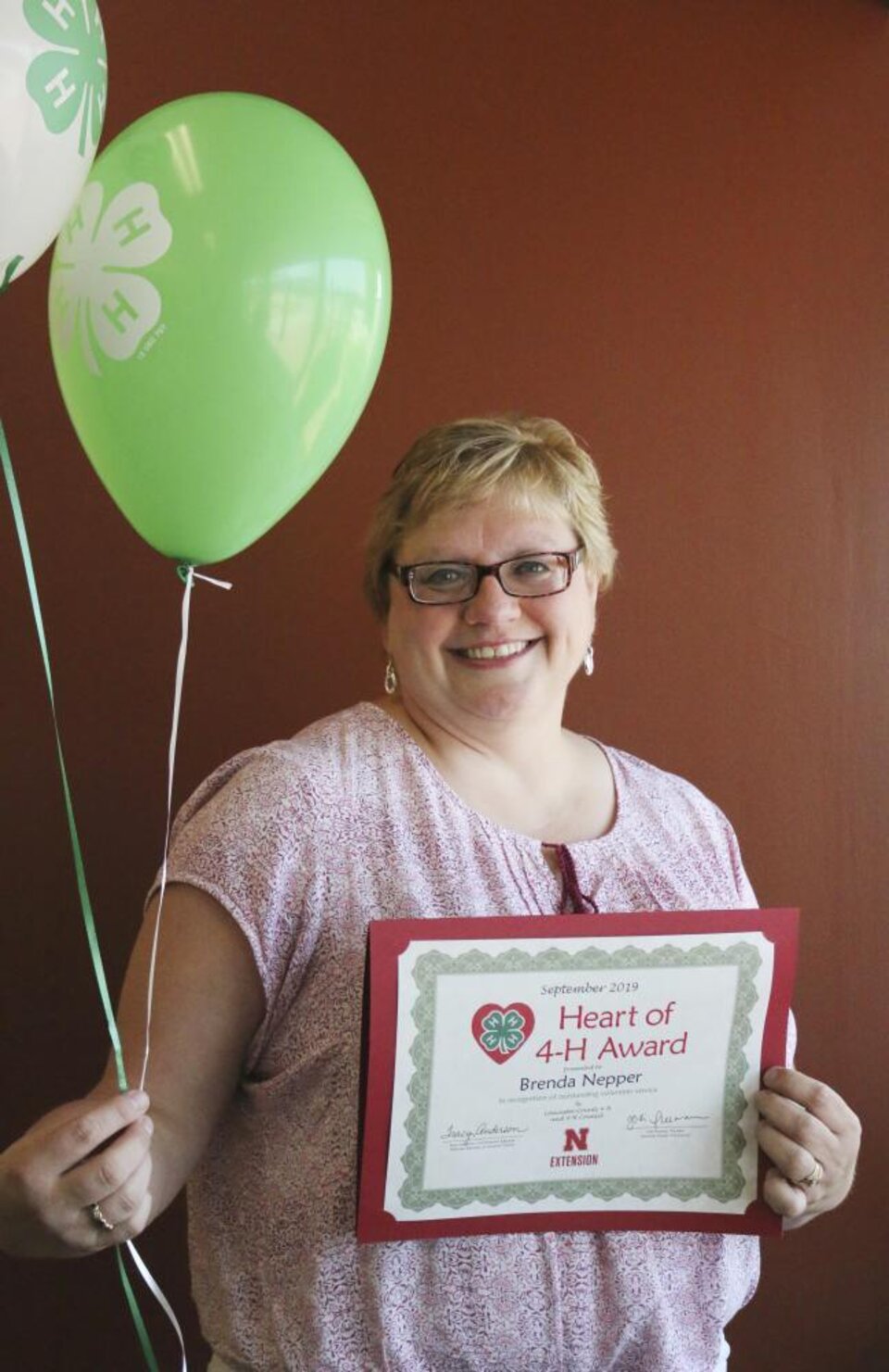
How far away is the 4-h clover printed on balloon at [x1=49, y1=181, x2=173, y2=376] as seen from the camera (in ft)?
3.74

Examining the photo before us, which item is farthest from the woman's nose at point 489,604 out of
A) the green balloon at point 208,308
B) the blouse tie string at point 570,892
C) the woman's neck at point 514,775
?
the green balloon at point 208,308

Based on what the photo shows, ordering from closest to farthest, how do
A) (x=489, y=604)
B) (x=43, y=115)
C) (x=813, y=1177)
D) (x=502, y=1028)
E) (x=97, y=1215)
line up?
(x=43, y=115)
(x=97, y=1215)
(x=502, y=1028)
(x=813, y=1177)
(x=489, y=604)

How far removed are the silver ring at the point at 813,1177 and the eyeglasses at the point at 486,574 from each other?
25.3 inches

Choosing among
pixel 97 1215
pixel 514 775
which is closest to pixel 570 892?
pixel 514 775

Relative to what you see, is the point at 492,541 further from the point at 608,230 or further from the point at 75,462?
the point at 608,230

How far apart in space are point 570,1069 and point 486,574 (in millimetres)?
529

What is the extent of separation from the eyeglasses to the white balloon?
0.59 meters

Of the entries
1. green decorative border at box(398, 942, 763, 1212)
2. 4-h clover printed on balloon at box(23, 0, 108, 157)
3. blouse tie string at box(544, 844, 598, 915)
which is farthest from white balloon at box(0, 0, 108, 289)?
blouse tie string at box(544, 844, 598, 915)

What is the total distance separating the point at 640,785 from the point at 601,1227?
534mm

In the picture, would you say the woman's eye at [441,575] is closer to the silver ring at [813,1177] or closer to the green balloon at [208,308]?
the green balloon at [208,308]

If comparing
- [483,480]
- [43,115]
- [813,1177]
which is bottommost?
[813,1177]

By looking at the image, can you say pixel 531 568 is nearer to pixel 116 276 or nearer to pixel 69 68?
pixel 116 276

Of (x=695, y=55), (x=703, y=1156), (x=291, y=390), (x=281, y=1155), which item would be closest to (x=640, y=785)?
(x=703, y=1156)

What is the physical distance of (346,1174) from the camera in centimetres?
137
